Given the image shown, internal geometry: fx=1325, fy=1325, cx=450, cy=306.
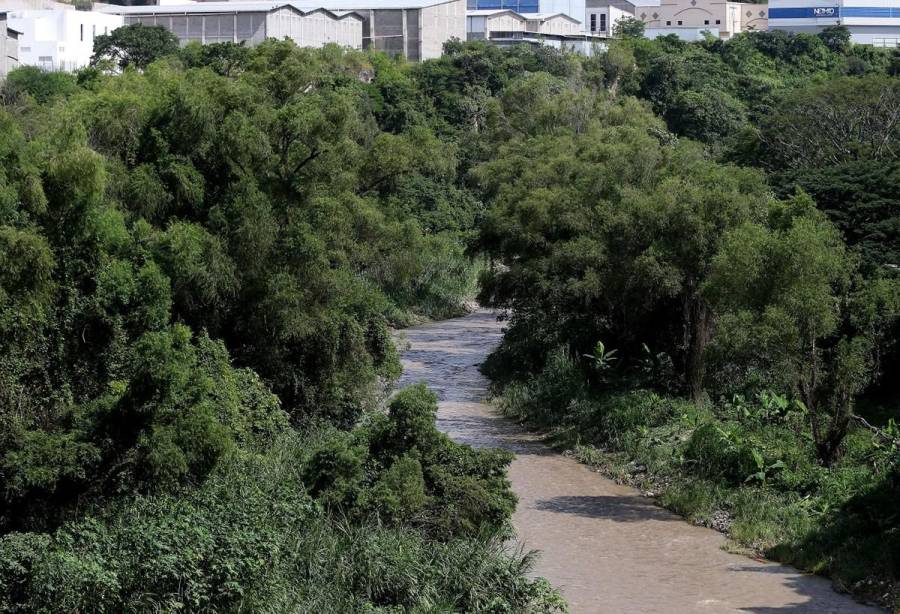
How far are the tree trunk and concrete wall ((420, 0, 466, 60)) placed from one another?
55.1 m

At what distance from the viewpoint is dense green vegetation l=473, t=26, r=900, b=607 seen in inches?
814

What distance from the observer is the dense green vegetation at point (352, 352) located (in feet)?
52.5

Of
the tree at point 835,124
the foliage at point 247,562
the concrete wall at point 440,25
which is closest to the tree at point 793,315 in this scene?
the foliage at point 247,562

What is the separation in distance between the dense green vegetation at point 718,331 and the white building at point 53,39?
37.4 metres

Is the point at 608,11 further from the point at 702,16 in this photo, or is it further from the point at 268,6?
the point at 268,6

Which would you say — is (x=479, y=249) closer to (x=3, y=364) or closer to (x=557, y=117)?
(x=557, y=117)

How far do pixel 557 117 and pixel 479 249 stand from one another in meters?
12.6

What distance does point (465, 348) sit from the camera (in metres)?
39.6

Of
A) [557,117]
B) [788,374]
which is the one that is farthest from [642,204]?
[557,117]

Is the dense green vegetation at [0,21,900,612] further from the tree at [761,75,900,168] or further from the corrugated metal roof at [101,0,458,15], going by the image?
the corrugated metal roof at [101,0,458,15]

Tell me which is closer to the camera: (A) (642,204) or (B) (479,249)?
(A) (642,204)

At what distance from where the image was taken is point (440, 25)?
82125 millimetres

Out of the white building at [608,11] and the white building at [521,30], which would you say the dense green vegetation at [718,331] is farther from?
the white building at [608,11]

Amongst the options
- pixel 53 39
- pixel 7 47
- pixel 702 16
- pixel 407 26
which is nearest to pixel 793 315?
pixel 7 47
